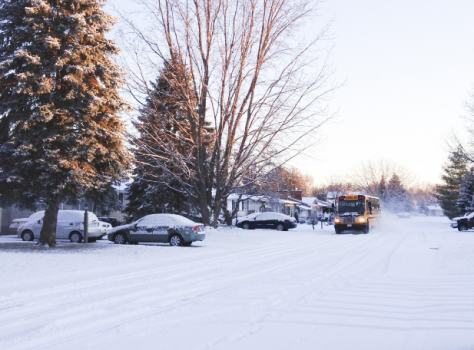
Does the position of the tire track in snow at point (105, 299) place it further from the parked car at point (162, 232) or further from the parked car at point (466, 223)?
the parked car at point (466, 223)

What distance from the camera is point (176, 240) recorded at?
22.1m

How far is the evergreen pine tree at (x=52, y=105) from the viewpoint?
725 inches

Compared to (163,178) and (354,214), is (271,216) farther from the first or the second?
(163,178)

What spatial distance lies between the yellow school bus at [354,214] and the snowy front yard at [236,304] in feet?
66.2

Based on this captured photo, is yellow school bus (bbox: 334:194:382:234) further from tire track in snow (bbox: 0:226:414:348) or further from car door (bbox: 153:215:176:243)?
tire track in snow (bbox: 0:226:414:348)

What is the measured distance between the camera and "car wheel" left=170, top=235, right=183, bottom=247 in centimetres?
2200

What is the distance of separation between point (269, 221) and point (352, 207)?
24.5 ft

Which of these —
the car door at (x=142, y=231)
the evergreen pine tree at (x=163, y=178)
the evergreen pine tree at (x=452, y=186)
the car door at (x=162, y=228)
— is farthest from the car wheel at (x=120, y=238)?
the evergreen pine tree at (x=452, y=186)

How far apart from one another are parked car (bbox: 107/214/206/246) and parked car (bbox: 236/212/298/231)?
1842 centimetres

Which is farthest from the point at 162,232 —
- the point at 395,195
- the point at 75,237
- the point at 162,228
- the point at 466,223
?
the point at 395,195

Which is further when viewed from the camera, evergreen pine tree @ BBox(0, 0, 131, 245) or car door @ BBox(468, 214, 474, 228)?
car door @ BBox(468, 214, 474, 228)

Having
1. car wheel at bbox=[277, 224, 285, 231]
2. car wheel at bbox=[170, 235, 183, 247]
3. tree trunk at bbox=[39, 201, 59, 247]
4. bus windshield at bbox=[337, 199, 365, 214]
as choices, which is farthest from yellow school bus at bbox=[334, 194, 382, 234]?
tree trunk at bbox=[39, 201, 59, 247]

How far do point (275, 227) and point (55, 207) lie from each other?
23.7 metres

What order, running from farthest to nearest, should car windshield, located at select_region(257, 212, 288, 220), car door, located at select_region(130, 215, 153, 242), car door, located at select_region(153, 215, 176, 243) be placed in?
car windshield, located at select_region(257, 212, 288, 220)
car door, located at select_region(130, 215, 153, 242)
car door, located at select_region(153, 215, 176, 243)
